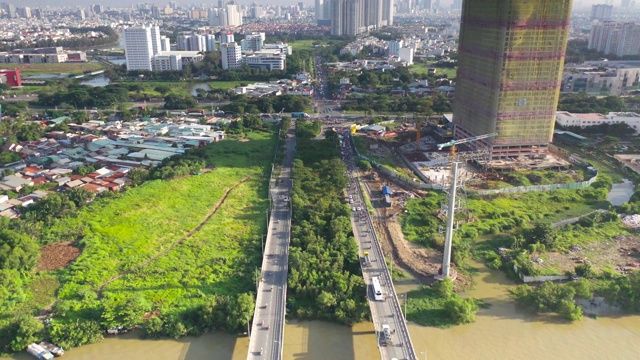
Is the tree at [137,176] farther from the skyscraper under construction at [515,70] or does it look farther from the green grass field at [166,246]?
the skyscraper under construction at [515,70]

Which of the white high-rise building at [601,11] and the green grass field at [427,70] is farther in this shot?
the white high-rise building at [601,11]

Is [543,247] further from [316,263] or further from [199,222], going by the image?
[199,222]

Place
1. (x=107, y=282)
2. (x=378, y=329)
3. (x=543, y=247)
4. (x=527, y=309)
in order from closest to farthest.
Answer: (x=378, y=329) → (x=527, y=309) → (x=107, y=282) → (x=543, y=247)

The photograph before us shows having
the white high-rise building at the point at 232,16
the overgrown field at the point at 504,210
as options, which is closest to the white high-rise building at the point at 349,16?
the white high-rise building at the point at 232,16

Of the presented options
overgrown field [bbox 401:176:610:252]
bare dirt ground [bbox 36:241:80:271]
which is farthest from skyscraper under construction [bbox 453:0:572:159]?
bare dirt ground [bbox 36:241:80:271]

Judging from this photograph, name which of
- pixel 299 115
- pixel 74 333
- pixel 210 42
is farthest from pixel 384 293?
pixel 210 42

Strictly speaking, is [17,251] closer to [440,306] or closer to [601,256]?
[440,306]

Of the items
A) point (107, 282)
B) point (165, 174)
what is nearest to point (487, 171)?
point (165, 174)
